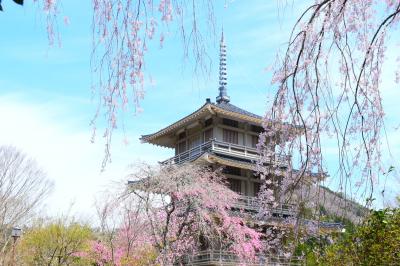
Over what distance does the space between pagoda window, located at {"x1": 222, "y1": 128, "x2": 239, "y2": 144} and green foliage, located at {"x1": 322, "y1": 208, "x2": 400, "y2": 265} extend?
47.4ft

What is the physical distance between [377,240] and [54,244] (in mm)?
18758

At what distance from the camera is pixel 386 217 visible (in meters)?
5.36

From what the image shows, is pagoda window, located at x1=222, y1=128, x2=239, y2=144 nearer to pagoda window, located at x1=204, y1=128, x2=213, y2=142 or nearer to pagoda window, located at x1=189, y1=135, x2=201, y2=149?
pagoda window, located at x1=204, y1=128, x2=213, y2=142

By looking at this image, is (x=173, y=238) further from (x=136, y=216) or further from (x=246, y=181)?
(x=246, y=181)

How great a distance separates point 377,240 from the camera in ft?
17.5

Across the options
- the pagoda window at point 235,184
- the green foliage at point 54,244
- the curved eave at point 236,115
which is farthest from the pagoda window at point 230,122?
the green foliage at point 54,244

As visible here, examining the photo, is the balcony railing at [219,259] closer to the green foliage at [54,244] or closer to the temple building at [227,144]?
the temple building at [227,144]

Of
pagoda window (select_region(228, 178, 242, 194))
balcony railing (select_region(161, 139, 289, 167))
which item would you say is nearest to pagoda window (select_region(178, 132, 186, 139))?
balcony railing (select_region(161, 139, 289, 167))

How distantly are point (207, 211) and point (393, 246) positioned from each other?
10.5 meters

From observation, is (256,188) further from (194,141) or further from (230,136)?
(194,141)

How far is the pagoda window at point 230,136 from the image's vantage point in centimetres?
2016

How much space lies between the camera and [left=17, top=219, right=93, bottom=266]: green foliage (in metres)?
21.3

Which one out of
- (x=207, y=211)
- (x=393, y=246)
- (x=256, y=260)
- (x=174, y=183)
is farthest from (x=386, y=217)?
(x=256, y=260)

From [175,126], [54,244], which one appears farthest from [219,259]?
[54,244]
